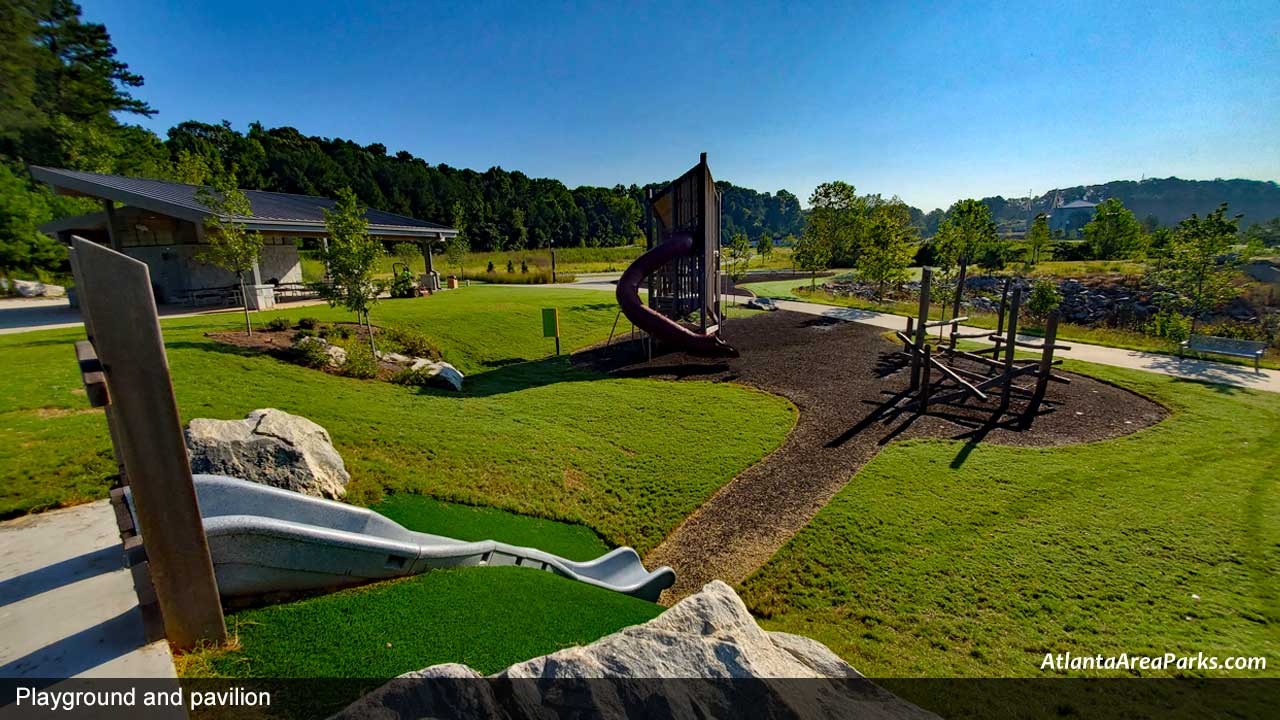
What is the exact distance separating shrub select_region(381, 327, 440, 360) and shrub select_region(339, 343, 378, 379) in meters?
1.64

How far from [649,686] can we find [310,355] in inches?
472

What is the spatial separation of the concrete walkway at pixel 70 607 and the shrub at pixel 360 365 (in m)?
6.68

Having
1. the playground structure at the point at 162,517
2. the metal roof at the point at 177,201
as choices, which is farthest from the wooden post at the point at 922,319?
the metal roof at the point at 177,201

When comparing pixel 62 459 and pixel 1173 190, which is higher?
pixel 1173 190

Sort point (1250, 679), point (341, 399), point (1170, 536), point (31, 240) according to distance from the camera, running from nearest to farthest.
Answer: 1. point (1250, 679)
2. point (1170, 536)
3. point (341, 399)
4. point (31, 240)

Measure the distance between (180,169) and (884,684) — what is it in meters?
32.8

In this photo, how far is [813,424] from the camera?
10336mm

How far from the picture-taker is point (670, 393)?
12336 millimetres

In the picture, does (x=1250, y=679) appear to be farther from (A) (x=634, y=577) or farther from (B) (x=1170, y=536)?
(A) (x=634, y=577)

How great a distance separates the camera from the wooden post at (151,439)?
294 cm

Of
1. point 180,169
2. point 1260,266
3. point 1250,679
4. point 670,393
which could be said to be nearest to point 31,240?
point 180,169

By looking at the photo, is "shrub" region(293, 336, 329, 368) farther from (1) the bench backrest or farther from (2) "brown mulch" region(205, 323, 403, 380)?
(1) the bench backrest

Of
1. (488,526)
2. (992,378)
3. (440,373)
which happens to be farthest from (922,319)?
(440,373)

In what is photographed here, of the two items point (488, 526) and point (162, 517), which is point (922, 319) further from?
point (162, 517)
